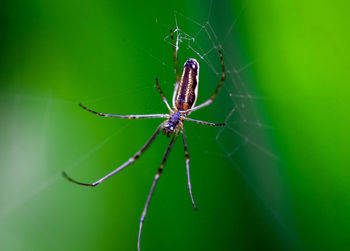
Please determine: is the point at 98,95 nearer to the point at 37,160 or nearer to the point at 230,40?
the point at 37,160

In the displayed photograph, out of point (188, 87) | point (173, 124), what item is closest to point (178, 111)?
point (173, 124)

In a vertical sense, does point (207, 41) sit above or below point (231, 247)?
above

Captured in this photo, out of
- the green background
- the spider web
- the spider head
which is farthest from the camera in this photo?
the spider head

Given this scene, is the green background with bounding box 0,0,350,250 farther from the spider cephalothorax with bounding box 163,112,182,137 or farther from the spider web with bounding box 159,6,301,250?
the spider cephalothorax with bounding box 163,112,182,137

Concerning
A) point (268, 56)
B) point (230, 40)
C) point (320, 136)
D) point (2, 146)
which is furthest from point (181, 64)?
point (2, 146)

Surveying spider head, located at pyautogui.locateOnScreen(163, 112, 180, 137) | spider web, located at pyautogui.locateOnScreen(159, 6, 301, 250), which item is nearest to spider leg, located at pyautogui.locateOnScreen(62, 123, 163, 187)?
spider web, located at pyautogui.locateOnScreen(159, 6, 301, 250)
